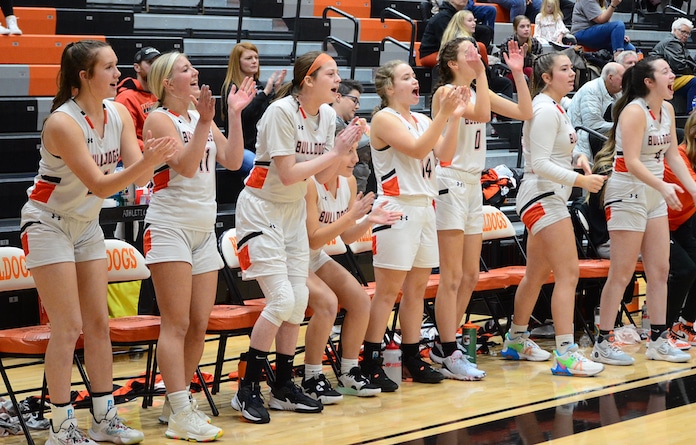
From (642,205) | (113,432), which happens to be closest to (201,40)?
(642,205)

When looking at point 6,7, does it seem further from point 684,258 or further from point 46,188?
point 684,258

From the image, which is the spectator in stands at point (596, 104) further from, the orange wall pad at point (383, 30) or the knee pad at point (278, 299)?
the knee pad at point (278, 299)

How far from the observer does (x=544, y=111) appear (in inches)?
226

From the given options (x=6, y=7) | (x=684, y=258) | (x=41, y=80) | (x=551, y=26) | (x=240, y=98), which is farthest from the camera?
(x=551, y=26)

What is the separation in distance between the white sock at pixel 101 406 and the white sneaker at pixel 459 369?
6.78ft

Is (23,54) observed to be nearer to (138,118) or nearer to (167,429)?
(138,118)

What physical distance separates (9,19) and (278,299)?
4.55m

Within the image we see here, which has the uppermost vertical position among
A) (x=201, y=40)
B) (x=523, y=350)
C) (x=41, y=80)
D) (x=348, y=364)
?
(x=201, y=40)

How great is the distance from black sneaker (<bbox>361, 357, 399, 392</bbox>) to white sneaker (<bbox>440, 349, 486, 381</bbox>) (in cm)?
41

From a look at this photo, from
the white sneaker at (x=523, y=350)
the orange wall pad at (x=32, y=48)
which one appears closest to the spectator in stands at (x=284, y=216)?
the white sneaker at (x=523, y=350)

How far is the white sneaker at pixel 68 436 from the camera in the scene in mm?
4141

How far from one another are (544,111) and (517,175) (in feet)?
9.51

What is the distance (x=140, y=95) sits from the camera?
671cm

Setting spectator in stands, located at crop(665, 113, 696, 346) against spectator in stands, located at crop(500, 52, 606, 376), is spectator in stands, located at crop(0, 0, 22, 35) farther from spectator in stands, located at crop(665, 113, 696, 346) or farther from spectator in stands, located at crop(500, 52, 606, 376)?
spectator in stands, located at crop(665, 113, 696, 346)
